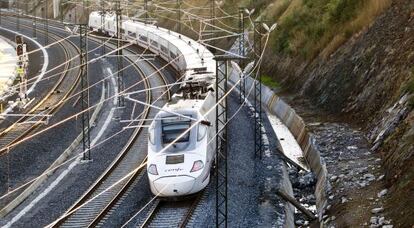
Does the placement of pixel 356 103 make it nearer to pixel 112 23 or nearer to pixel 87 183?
pixel 87 183

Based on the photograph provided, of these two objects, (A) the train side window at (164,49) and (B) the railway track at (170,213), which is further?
(A) the train side window at (164,49)

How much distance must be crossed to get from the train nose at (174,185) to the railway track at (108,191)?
1.23 meters

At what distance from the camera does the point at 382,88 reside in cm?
2998

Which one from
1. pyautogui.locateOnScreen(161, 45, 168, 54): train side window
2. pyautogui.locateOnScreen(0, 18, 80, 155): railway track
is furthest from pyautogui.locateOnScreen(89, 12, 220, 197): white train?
pyautogui.locateOnScreen(161, 45, 168, 54): train side window

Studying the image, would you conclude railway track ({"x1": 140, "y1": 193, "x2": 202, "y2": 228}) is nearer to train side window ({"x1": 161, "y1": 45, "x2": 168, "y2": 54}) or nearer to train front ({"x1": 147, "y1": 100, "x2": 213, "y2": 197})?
train front ({"x1": 147, "y1": 100, "x2": 213, "y2": 197})

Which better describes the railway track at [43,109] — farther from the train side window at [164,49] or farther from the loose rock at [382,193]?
the loose rock at [382,193]

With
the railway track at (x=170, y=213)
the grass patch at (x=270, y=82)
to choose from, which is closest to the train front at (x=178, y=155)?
the railway track at (x=170, y=213)

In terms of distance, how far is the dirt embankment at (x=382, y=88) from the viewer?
21284 mm

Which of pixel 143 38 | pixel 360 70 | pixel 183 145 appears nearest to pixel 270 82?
pixel 360 70

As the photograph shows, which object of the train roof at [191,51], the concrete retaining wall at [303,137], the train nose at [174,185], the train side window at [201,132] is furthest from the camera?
the train roof at [191,51]

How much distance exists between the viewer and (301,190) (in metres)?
26.8

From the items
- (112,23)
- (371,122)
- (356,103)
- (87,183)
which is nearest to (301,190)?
(371,122)

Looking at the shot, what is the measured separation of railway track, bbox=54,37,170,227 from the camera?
22.0 m

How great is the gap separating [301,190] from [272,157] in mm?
3322
